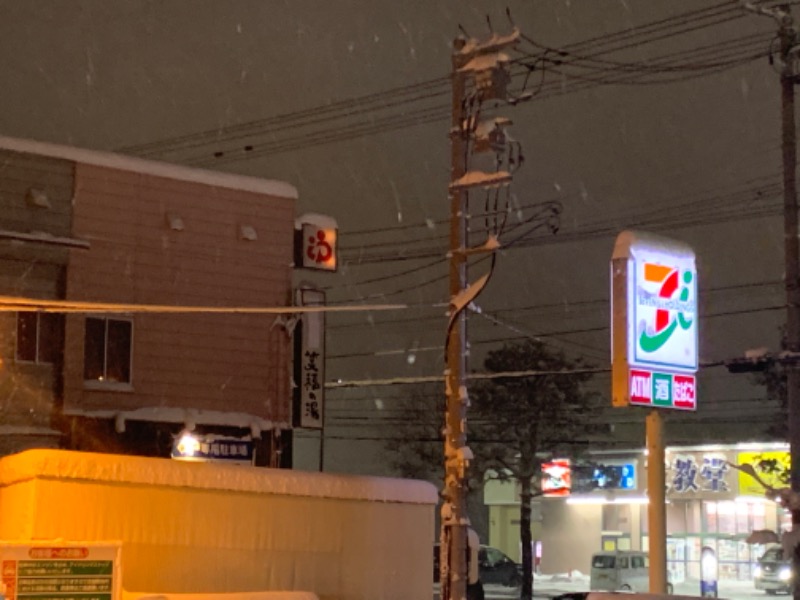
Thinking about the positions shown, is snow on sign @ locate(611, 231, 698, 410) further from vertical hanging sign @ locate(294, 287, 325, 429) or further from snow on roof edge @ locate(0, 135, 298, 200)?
snow on roof edge @ locate(0, 135, 298, 200)

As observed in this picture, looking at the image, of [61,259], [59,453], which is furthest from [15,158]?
[59,453]

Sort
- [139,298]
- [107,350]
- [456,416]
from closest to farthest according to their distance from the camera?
[456,416], [107,350], [139,298]

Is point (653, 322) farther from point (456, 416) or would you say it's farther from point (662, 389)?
point (456, 416)

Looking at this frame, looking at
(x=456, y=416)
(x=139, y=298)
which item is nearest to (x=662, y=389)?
(x=456, y=416)

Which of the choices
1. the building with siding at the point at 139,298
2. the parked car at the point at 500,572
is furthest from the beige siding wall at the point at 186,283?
the parked car at the point at 500,572

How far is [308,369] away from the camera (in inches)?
865

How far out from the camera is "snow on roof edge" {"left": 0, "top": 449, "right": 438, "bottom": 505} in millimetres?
13430

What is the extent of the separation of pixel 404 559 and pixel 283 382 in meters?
7.35

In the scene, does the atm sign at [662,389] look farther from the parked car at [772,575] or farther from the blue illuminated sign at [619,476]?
the blue illuminated sign at [619,476]

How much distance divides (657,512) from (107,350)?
10.1 m

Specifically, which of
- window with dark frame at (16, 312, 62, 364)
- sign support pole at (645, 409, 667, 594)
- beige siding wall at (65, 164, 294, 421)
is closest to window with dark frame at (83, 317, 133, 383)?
beige siding wall at (65, 164, 294, 421)

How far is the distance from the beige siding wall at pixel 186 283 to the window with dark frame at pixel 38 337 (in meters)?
0.29

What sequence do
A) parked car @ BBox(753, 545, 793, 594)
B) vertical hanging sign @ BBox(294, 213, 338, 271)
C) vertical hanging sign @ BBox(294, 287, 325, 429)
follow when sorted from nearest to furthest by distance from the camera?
vertical hanging sign @ BBox(294, 287, 325, 429) < vertical hanging sign @ BBox(294, 213, 338, 271) < parked car @ BBox(753, 545, 793, 594)

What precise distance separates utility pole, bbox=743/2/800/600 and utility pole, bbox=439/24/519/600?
22.4ft
